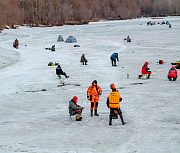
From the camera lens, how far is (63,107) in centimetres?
1335

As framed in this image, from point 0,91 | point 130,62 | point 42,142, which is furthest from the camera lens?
point 130,62

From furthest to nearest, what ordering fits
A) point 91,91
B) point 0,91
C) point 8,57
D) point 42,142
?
point 8,57 → point 0,91 → point 91,91 → point 42,142

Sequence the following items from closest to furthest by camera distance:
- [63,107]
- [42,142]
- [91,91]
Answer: [42,142], [91,91], [63,107]

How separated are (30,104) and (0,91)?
3277 millimetres

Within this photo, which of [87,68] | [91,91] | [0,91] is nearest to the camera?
[91,91]

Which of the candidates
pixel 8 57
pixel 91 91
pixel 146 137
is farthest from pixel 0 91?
pixel 8 57

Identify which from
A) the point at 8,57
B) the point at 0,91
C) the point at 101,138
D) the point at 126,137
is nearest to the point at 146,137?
the point at 126,137

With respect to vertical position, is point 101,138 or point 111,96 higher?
point 111,96

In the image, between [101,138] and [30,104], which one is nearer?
[101,138]

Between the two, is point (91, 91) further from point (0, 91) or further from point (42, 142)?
point (0, 91)

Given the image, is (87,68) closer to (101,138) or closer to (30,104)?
(30,104)

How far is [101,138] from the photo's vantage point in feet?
30.3

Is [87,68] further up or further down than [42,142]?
further up

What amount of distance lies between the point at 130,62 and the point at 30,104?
13.6m
